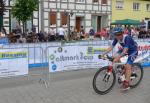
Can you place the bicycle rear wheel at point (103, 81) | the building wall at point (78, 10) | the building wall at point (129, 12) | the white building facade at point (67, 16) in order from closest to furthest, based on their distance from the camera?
the bicycle rear wheel at point (103, 81) → the white building facade at point (67, 16) → the building wall at point (78, 10) → the building wall at point (129, 12)

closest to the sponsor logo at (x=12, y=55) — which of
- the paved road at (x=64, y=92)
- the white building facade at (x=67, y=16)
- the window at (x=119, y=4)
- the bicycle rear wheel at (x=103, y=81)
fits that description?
the paved road at (x=64, y=92)

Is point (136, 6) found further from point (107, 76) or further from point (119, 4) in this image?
point (107, 76)

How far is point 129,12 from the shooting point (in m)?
50.2

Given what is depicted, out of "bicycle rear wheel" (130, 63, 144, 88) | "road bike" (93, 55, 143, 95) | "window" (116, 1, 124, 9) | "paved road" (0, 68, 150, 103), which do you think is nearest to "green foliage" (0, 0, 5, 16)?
"window" (116, 1, 124, 9)

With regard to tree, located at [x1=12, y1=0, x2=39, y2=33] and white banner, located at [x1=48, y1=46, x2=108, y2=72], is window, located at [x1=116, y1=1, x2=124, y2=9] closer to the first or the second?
tree, located at [x1=12, y1=0, x2=39, y2=33]

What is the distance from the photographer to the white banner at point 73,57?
40.1 feet

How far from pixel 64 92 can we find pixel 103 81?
105cm

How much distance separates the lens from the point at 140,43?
1559 cm

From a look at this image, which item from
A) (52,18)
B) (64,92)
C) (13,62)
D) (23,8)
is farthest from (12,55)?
(52,18)

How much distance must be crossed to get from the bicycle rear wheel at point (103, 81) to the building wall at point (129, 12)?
37153 millimetres

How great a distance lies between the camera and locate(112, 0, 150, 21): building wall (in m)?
47.1

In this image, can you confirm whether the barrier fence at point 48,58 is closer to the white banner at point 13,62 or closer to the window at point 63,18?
the white banner at point 13,62

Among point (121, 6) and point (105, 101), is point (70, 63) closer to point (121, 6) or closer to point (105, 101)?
point (105, 101)

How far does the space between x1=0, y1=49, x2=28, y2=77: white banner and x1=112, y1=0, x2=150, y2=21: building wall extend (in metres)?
35.6
